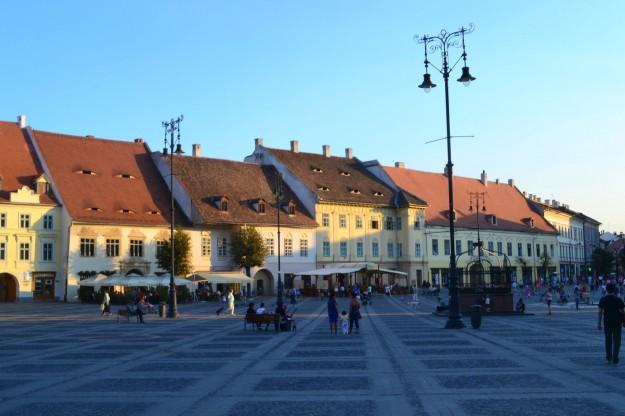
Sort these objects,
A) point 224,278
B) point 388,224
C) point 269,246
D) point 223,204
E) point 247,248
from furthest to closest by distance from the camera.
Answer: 1. point 388,224
2. point 269,246
3. point 223,204
4. point 247,248
5. point 224,278

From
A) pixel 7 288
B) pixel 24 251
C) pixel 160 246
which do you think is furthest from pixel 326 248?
pixel 7 288

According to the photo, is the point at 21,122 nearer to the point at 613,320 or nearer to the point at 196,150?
the point at 196,150

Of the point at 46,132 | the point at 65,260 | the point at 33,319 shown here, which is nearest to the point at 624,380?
the point at 33,319

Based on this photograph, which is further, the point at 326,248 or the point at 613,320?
the point at 326,248

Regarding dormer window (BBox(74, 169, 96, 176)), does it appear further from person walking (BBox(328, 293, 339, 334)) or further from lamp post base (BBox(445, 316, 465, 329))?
lamp post base (BBox(445, 316, 465, 329))

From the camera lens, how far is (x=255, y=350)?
19906 mm

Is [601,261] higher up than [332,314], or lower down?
higher up

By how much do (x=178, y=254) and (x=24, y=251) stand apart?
37.3ft

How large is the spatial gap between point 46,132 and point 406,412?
57.5 meters

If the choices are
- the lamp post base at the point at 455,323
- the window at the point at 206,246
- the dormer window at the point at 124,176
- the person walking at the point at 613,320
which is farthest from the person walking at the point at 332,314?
the dormer window at the point at 124,176

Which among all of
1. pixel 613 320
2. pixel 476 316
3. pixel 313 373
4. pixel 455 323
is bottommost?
pixel 313 373

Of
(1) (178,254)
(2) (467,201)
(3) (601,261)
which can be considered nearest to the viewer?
(1) (178,254)

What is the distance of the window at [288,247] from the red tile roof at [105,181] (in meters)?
10.1

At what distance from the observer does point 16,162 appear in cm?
5700
